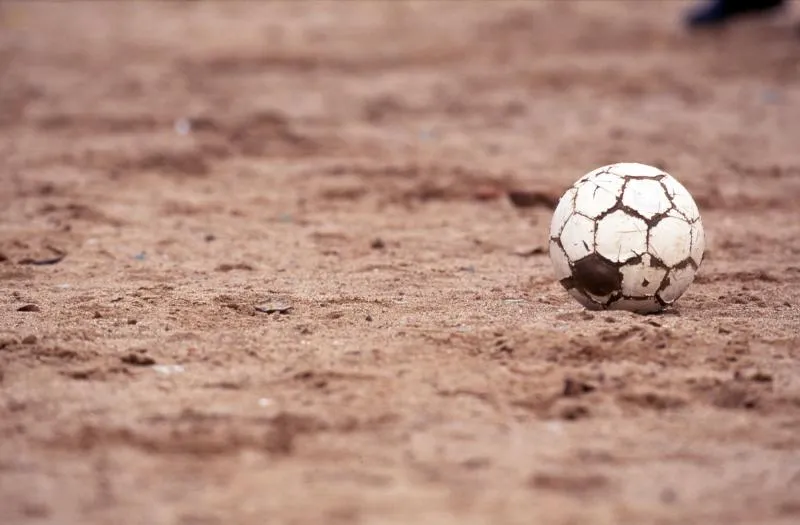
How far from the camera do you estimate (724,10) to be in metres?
13.4

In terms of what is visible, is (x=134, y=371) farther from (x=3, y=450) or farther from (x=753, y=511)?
(x=753, y=511)

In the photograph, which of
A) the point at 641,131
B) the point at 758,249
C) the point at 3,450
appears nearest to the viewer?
the point at 3,450

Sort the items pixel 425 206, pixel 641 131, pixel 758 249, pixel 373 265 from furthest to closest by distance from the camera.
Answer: pixel 641 131 < pixel 425 206 < pixel 758 249 < pixel 373 265

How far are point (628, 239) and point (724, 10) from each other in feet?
30.9

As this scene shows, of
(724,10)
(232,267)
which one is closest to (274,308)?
(232,267)

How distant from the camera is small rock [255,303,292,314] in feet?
17.7

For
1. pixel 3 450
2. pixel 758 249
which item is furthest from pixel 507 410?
pixel 758 249

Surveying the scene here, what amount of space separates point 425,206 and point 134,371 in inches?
150

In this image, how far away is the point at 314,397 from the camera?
4.20 meters

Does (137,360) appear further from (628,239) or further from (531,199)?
(531,199)

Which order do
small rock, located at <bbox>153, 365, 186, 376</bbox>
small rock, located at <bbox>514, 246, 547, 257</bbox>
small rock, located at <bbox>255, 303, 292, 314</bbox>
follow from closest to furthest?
small rock, located at <bbox>153, 365, 186, 376</bbox> < small rock, located at <bbox>255, 303, 292, 314</bbox> < small rock, located at <bbox>514, 246, 547, 257</bbox>

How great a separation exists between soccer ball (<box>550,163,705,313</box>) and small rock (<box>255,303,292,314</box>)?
4.20 ft

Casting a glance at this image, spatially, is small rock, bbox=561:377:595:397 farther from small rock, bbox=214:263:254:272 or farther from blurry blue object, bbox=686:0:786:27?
blurry blue object, bbox=686:0:786:27

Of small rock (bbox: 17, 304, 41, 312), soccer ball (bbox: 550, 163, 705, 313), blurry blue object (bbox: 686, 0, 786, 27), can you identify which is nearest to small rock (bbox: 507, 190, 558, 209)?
soccer ball (bbox: 550, 163, 705, 313)
